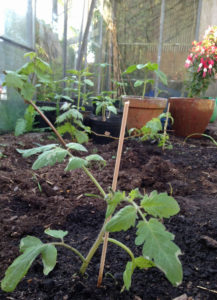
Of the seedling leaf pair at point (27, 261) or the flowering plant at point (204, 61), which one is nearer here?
the seedling leaf pair at point (27, 261)

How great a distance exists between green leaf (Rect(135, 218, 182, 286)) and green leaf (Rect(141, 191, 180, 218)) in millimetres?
41

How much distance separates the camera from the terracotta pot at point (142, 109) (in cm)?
335

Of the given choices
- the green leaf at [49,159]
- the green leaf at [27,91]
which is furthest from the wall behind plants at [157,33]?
the green leaf at [49,159]

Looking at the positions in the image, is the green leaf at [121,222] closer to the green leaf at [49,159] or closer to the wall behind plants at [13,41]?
the green leaf at [49,159]

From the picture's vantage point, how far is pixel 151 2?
20.7ft

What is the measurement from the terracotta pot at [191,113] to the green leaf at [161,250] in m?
3.37

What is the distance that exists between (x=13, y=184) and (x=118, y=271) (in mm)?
958

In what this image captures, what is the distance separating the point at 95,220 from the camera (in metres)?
1.23

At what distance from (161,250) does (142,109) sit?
2.96m

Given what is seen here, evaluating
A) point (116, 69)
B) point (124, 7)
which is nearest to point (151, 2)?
point (124, 7)

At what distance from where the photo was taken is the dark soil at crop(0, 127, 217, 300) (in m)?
0.82

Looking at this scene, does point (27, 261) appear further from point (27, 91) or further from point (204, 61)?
point (204, 61)

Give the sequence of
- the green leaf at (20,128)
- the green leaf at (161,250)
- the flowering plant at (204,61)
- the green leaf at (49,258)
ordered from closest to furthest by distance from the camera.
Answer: the green leaf at (161,250) → the green leaf at (49,258) → the green leaf at (20,128) → the flowering plant at (204,61)

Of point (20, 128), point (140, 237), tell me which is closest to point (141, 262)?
point (140, 237)
